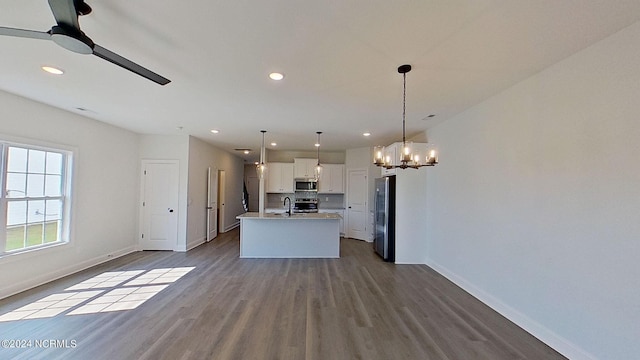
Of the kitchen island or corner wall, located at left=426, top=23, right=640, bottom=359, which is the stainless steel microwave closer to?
the kitchen island

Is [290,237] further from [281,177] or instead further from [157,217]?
[157,217]

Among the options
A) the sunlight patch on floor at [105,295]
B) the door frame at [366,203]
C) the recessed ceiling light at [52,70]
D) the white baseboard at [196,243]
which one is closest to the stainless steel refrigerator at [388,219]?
the door frame at [366,203]

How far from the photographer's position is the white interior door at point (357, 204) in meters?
7.44

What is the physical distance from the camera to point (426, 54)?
2.31 meters

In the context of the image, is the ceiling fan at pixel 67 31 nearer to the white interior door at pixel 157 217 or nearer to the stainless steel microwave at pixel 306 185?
the white interior door at pixel 157 217

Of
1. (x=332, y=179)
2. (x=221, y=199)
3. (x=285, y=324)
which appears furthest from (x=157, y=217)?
(x=332, y=179)

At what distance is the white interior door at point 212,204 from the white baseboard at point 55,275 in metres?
1.95

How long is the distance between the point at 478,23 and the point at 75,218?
614 cm

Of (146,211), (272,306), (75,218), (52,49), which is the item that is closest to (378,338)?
(272,306)

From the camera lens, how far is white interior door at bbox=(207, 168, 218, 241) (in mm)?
7062

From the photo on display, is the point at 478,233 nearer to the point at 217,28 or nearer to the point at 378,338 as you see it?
the point at 378,338

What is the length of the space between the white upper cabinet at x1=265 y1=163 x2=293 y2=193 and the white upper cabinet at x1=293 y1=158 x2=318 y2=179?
0.69ft

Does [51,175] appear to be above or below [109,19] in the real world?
below

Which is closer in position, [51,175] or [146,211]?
[51,175]
